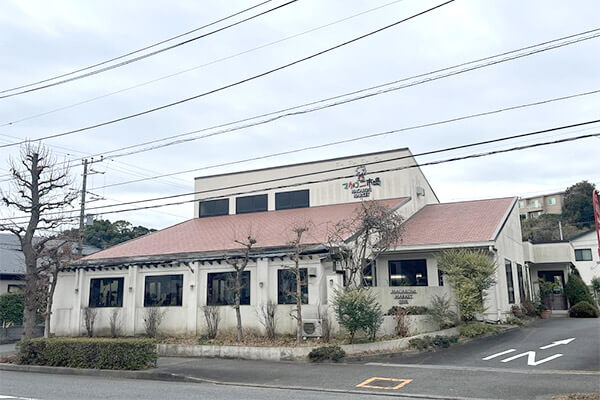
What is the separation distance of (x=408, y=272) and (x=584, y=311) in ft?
33.5

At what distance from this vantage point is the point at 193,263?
69.1 ft

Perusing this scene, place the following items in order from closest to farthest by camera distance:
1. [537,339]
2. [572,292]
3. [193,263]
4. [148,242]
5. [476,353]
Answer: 1. [476,353]
2. [537,339]
3. [193,263]
4. [148,242]
5. [572,292]

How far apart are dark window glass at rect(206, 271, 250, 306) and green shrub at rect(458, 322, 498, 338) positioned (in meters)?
8.19

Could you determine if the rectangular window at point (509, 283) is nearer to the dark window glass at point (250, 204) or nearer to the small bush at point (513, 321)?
the small bush at point (513, 321)

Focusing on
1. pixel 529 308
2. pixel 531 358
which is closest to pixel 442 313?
pixel 531 358

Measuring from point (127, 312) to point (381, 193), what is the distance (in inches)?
551

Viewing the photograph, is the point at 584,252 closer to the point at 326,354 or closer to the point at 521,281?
the point at 521,281

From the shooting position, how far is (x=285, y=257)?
64.1 ft

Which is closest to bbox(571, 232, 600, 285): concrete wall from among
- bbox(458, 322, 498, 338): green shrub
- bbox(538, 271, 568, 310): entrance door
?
bbox(538, 271, 568, 310): entrance door

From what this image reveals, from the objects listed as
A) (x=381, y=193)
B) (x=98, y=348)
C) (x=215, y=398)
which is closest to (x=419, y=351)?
(x=215, y=398)

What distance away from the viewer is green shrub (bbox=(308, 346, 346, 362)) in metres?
14.9

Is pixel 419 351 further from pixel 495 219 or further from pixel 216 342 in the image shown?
pixel 495 219

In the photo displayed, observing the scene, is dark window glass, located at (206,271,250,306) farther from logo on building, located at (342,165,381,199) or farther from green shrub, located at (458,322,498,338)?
logo on building, located at (342,165,381,199)

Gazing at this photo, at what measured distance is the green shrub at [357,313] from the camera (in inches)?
623
